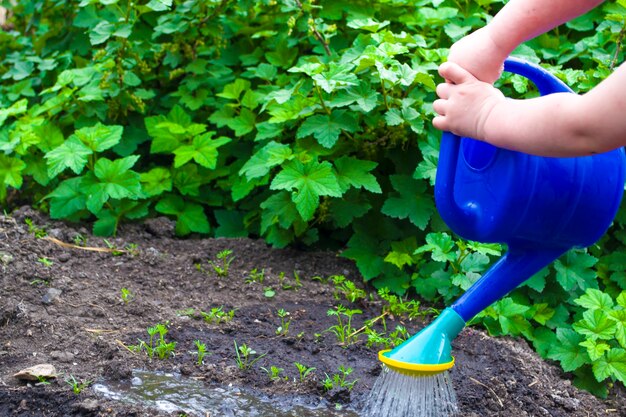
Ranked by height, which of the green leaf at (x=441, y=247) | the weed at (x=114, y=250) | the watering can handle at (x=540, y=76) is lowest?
the weed at (x=114, y=250)

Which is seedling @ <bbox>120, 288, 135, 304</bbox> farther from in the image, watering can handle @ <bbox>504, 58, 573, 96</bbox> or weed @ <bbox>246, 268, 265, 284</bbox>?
watering can handle @ <bbox>504, 58, 573, 96</bbox>

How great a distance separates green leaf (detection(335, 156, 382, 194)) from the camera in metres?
2.87

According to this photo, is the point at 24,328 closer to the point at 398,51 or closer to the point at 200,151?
the point at 200,151

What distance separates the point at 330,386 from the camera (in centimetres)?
227

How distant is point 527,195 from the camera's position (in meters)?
1.72

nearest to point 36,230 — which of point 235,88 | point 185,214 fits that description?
point 185,214

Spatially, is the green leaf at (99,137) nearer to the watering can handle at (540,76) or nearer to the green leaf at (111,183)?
the green leaf at (111,183)

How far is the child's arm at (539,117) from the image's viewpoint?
4.52 feet

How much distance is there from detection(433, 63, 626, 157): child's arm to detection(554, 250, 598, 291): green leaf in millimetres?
1241

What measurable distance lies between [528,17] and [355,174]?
1.28 m

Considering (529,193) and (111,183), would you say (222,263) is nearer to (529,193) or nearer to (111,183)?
(111,183)

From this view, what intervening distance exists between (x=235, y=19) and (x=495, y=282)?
2.05 metres

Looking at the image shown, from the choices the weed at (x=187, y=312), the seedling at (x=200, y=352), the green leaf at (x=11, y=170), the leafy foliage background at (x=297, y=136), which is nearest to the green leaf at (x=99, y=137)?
the leafy foliage background at (x=297, y=136)

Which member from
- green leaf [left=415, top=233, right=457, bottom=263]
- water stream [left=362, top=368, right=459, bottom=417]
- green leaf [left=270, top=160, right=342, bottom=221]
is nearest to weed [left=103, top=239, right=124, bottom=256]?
green leaf [left=270, top=160, right=342, bottom=221]
